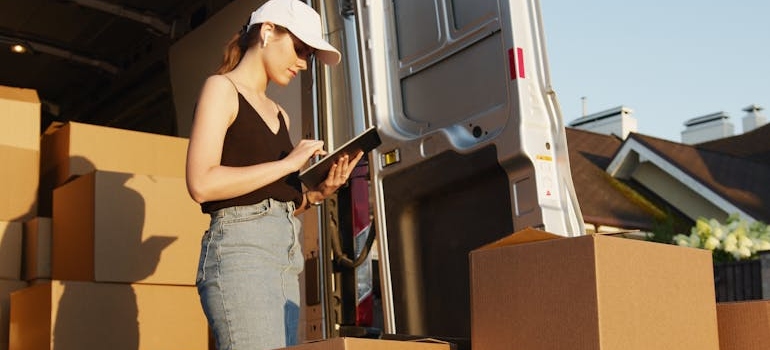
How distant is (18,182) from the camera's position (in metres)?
4.24

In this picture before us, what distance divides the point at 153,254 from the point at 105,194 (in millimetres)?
264

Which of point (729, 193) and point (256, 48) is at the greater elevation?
point (729, 193)

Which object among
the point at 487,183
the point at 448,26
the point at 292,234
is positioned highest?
the point at 448,26

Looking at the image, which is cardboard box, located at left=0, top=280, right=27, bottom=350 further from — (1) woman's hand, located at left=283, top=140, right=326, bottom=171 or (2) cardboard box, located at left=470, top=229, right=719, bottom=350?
(2) cardboard box, located at left=470, top=229, right=719, bottom=350

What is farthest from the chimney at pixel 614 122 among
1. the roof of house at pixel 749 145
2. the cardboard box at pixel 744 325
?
A: the cardboard box at pixel 744 325

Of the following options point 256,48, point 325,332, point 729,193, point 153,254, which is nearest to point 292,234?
point 256,48

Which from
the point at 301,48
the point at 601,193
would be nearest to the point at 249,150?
the point at 301,48

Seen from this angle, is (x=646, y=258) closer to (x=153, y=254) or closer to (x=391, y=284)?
(x=391, y=284)

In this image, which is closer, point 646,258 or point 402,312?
point 646,258

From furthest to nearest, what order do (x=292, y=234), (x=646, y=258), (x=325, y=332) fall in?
1. (x=325, y=332)
2. (x=292, y=234)
3. (x=646, y=258)

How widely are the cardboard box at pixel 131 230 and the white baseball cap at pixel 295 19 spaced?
1.74 m

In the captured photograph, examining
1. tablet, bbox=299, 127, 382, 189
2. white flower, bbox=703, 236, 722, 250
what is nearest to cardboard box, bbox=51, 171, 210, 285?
tablet, bbox=299, 127, 382, 189

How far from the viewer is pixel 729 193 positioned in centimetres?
1543

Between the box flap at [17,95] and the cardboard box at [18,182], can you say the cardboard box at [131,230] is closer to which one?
the cardboard box at [18,182]
